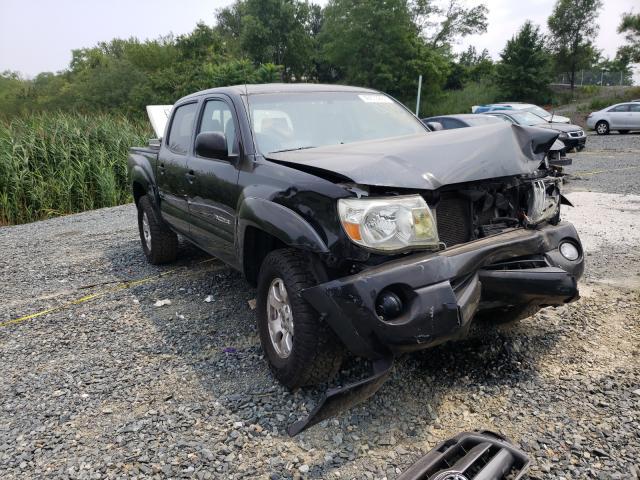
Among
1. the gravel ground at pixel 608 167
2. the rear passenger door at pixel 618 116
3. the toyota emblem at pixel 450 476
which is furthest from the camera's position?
the rear passenger door at pixel 618 116

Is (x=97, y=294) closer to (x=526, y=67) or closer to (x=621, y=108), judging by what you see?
(x=621, y=108)

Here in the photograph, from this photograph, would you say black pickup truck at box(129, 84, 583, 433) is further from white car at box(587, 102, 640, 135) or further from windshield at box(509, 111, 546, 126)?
white car at box(587, 102, 640, 135)

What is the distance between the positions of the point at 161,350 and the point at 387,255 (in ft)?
6.54

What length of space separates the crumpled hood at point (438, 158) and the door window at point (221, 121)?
555mm

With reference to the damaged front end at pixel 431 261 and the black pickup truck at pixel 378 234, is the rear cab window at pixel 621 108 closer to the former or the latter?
the black pickup truck at pixel 378 234

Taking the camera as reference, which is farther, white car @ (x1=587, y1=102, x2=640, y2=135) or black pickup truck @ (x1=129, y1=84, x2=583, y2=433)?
white car @ (x1=587, y1=102, x2=640, y2=135)

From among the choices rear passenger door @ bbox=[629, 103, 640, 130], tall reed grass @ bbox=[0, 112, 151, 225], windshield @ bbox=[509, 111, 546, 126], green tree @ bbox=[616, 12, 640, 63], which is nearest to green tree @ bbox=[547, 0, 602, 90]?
green tree @ bbox=[616, 12, 640, 63]

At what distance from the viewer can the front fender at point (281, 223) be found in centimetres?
252

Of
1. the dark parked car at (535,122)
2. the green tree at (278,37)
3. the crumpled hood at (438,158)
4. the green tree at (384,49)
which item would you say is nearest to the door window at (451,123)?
the dark parked car at (535,122)

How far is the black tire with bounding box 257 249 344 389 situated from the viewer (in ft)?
8.50

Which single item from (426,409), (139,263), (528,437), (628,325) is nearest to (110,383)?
(426,409)

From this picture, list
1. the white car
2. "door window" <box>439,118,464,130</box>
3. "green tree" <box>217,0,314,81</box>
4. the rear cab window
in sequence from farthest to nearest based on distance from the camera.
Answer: "green tree" <box>217,0,314,81</box>
the rear cab window
the white car
"door window" <box>439,118,464,130</box>

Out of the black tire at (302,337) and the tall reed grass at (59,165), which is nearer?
the black tire at (302,337)

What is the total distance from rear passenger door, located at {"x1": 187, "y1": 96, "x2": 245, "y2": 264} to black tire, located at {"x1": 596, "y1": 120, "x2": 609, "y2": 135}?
900 inches
